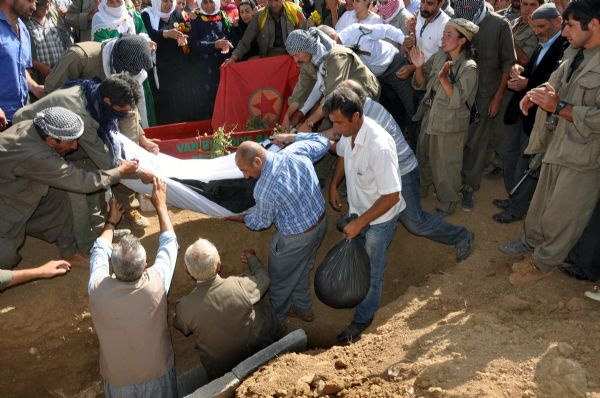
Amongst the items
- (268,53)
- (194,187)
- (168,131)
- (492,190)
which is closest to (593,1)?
(492,190)

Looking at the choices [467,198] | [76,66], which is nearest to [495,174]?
[467,198]

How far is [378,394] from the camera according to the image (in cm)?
385

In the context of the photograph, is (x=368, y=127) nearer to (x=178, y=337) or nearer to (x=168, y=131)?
(x=178, y=337)

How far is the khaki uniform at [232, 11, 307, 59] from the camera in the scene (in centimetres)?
762

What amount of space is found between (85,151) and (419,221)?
3.21 meters

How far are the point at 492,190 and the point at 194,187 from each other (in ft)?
11.6

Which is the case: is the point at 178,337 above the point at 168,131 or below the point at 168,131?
below

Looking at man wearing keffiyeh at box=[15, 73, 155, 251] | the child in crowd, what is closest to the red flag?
the child in crowd

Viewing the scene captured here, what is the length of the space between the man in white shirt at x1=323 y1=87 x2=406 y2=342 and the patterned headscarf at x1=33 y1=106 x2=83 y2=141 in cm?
204

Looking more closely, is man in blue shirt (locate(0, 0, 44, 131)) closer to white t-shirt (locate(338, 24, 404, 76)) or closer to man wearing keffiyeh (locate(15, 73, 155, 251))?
man wearing keffiyeh (locate(15, 73, 155, 251))

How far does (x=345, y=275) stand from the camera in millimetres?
4785

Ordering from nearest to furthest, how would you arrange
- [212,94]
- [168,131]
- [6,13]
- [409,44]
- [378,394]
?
[378,394] < [6,13] < [409,44] < [168,131] < [212,94]

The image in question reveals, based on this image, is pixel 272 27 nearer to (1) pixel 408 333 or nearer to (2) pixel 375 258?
(2) pixel 375 258

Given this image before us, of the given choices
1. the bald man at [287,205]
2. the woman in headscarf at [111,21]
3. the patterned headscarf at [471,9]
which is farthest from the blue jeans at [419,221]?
the woman in headscarf at [111,21]
